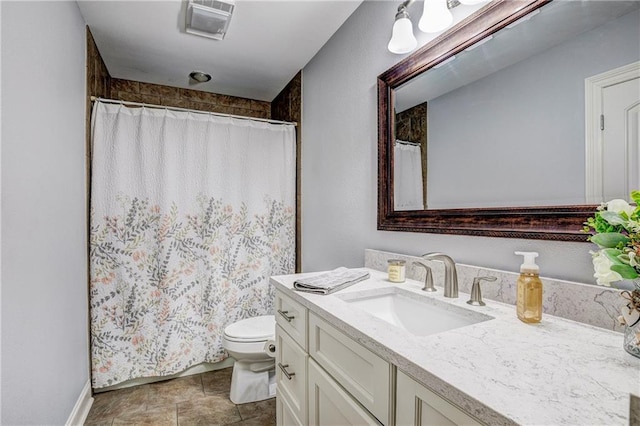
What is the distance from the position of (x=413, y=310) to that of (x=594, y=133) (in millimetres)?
756

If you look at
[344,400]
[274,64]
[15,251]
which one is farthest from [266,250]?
[344,400]

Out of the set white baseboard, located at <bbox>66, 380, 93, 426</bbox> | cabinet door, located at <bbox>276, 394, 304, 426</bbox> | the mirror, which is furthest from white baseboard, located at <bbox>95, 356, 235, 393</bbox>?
the mirror

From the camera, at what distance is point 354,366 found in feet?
2.83

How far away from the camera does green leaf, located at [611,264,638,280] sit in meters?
0.61

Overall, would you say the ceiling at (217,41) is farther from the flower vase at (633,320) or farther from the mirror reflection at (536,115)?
the flower vase at (633,320)

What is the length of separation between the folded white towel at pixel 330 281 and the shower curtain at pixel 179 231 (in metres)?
1.25

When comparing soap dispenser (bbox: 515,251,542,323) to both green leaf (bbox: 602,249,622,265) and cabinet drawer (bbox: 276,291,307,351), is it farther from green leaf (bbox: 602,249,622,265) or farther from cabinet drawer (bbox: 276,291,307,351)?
cabinet drawer (bbox: 276,291,307,351)

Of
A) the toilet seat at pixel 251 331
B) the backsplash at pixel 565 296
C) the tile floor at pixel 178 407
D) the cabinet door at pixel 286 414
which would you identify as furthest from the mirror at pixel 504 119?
the tile floor at pixel 178 407

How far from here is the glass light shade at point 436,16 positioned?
1218 mm

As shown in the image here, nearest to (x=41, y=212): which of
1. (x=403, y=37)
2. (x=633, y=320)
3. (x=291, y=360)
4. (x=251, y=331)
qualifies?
(x=291, y=360)

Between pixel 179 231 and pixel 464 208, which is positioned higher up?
pixel 464 208

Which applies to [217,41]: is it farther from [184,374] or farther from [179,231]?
[184,374]

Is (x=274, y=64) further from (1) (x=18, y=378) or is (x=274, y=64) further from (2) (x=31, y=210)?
(1) (x=18, y=378)

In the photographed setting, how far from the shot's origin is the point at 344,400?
89 cm
